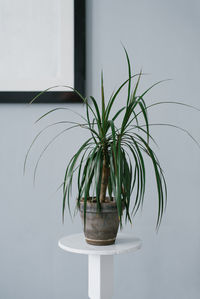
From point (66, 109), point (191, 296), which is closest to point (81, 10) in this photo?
point (66, 109)

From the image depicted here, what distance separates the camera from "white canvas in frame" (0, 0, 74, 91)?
1.65 metres

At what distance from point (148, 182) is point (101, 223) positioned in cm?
44

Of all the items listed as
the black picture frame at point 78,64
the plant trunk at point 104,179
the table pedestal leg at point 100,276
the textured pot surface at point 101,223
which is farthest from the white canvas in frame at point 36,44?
the table pedestal leg at point 100,276

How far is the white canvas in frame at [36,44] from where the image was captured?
5.41 ft

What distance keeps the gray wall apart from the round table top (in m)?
0.28

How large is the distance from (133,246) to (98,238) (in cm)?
12

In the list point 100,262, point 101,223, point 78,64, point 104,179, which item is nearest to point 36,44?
point 78,64

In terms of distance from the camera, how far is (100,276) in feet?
4.24

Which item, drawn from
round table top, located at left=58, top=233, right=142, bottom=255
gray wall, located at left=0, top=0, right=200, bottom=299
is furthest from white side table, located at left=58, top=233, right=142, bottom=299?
gray wall, located at left=0, top=0, right=200, bottom=299

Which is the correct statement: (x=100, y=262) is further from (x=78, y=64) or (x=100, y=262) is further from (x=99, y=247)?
(x=78, y=64)

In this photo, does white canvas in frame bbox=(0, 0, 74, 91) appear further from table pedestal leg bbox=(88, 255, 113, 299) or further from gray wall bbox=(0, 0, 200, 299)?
table pedestal leg bbox=(88, 255, 113, 299)

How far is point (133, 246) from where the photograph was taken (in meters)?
1.30

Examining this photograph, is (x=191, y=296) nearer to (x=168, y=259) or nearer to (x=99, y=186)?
(x=168, y=259)

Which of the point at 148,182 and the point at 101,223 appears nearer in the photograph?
the point at 101,223
